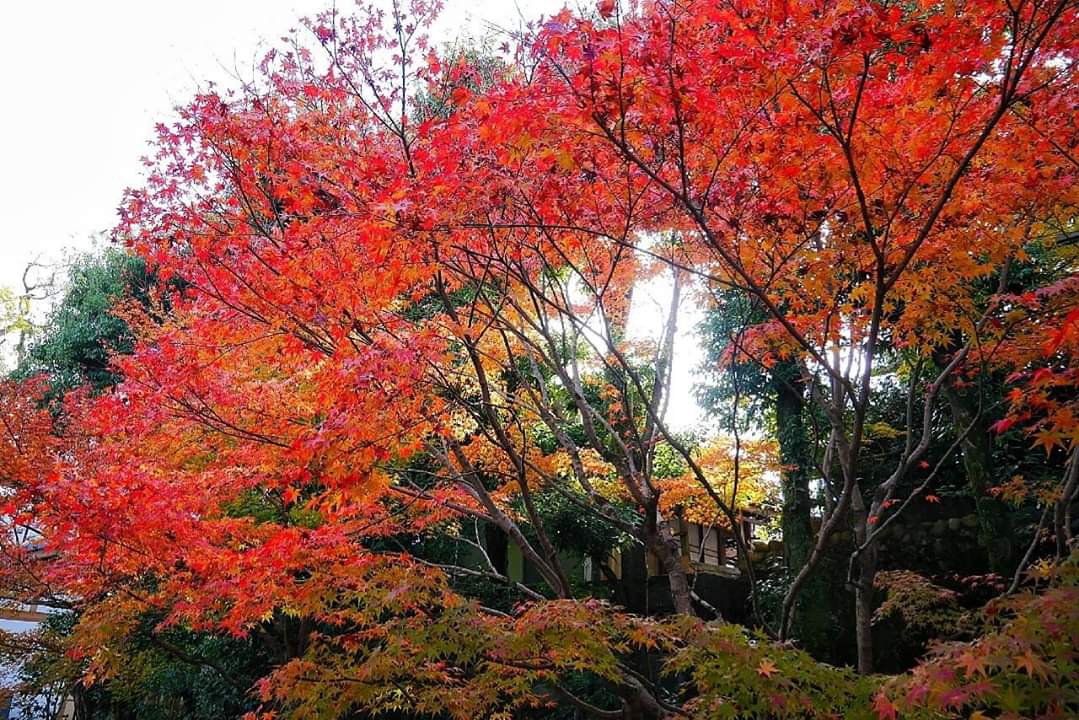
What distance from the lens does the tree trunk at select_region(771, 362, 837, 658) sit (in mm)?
9336

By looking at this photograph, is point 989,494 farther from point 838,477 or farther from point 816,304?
point 816,304

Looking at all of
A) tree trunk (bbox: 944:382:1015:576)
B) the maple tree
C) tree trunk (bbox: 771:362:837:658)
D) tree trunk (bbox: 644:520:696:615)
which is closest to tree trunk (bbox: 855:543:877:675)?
the maple tree

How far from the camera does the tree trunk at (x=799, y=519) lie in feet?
30.6

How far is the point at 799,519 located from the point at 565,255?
698 cm

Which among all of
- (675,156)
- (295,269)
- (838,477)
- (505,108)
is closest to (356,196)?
(295,269)

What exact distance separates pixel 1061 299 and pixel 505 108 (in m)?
4.20

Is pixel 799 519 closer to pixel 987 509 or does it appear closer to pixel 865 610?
pixel 987 509

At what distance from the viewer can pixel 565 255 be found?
5352 millimetres

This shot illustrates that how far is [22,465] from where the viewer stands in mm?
8203

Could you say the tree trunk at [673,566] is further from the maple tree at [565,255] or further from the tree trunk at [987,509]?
the tree trunk at [987,509]

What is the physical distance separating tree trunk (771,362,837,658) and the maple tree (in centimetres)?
364

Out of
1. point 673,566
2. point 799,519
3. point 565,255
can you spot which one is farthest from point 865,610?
point 799,519

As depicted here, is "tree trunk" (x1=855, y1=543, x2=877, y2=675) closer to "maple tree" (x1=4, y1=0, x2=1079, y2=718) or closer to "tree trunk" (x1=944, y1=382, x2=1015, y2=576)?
"maple tree" (x1=4, y1=0, x2=1079, y2=718)

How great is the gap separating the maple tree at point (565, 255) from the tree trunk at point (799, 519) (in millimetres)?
3645
